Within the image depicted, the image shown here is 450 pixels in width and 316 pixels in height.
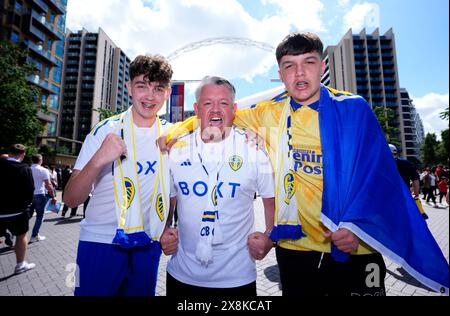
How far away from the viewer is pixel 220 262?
1.82 m

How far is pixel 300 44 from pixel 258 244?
1.64 metres

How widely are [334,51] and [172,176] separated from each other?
109 m

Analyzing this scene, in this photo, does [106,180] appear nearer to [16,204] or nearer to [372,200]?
[372,200]

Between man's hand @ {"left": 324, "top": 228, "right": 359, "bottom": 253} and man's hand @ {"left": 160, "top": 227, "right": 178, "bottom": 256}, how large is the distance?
1182 millimetres

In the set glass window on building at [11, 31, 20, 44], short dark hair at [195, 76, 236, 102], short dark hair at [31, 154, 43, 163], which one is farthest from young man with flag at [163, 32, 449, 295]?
glass window on building at [11, 31, 20, 44]

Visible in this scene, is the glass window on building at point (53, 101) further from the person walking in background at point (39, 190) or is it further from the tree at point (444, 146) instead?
the tree at point (444, 146)

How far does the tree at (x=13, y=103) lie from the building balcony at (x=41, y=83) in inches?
731

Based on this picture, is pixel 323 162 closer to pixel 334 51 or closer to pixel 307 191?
pixel 307 191

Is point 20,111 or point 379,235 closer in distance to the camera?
point 379,235

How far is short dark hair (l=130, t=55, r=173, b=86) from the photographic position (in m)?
2.12

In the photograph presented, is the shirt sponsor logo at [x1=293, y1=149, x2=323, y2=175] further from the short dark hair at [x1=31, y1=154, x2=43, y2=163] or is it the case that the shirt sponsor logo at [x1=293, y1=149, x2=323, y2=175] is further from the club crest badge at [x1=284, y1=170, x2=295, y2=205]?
the short dark hair at [x1=31, y1=154, x2=43, y2=163]

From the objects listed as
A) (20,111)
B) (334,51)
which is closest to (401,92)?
(334,51)

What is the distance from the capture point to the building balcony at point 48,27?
1587 inches

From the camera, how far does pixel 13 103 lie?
2289 cm
